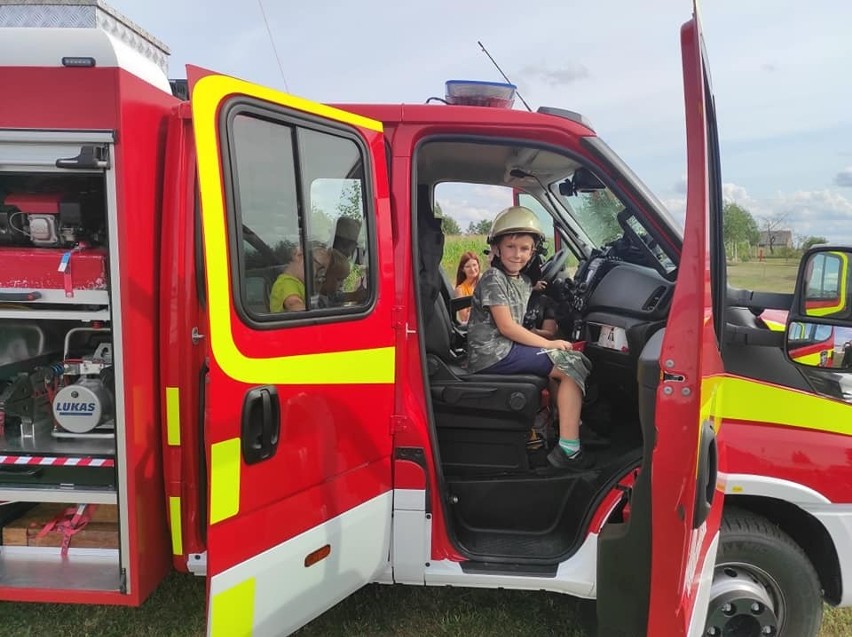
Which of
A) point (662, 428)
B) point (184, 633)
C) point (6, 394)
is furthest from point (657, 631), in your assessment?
point (6, 394)

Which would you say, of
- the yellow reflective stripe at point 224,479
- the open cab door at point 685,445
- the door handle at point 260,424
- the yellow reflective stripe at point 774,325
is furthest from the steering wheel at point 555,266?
the yellow reflective stripe at point 224,479

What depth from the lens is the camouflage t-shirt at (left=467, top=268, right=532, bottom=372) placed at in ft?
8.57

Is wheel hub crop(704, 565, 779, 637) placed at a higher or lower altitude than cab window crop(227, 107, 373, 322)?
lower

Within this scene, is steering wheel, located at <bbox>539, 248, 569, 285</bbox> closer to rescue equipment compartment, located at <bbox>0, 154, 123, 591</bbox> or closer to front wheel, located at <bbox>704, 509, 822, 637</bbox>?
front wheel, located at <bbox>704, 509, 822, 637</bbox>

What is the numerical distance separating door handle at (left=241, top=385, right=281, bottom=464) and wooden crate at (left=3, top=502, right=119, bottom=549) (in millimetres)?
1031

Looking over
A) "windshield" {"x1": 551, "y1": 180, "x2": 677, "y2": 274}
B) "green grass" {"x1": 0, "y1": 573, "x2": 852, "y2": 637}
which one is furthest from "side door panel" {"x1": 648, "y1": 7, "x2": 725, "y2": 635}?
"green grass" {"x1": 0, "y1": 573, "x2": 852, "y2": 637}

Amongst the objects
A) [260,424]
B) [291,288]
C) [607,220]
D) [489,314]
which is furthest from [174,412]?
[607,220]

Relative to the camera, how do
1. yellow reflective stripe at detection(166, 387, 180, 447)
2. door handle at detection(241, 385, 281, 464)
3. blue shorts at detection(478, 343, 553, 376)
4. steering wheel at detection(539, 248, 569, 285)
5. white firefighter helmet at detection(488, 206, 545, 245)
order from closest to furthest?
1. door handle at detection(241, 385, 281, 464)
2. yellow reflective stripe at detection(166, 387, 180, 447)
3. blue shorts at detection(478, 343, 553, 376)
4. white firefighter helmet at detection(488, 206, 545, 245)
5. steering wheel at detection(539, 248, 569, 285)

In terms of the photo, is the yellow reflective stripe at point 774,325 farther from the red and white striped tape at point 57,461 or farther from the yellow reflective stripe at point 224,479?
the red and white striped tape at point 57,461

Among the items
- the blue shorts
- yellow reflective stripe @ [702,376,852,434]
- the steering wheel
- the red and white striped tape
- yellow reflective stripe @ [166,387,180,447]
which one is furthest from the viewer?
the steering wheel

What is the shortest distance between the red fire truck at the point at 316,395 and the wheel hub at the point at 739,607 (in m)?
0.01

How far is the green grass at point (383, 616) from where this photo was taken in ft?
8.53

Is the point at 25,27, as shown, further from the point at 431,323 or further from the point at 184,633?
the point at 184,633

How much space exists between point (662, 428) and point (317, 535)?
3.92 ft
